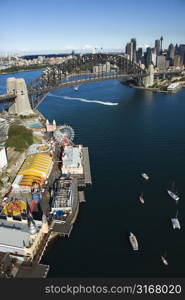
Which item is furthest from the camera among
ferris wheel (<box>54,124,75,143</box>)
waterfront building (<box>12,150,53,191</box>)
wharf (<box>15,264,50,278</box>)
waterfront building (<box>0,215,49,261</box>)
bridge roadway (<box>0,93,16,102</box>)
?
bridge roadway (<box>0,93,16,102</box>)

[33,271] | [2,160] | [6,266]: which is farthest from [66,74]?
[33,271]

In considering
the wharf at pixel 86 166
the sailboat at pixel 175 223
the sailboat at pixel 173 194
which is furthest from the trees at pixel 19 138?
the sailboat at pixel 175 223

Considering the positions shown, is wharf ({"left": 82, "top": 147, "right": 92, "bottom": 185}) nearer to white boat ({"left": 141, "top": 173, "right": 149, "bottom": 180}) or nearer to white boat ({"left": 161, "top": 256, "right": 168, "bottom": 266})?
white boat ({"left": 141, "top": 173, "right": 149, "bottom": 180})

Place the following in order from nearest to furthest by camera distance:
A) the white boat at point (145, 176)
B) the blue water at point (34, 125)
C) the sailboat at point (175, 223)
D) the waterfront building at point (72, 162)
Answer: the sailboat at point (175, 223) < the white boat at point (145, 176) < the waterfront building at point (72, 162) < the blue water at point (34, 125)

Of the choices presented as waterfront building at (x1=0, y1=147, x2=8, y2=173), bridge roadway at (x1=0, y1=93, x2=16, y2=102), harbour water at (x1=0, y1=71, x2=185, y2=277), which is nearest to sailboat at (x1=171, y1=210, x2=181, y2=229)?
harbour water at (x1=0, y1=71, x2=185, y2=277)

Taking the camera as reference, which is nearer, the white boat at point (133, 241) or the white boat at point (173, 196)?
the white boat at point (133, 241)

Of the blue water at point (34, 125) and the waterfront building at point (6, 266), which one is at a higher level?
the blue water at point (34, 125)

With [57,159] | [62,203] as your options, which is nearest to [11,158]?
[57,159]

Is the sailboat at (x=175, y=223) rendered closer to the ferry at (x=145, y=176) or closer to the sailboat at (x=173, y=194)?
the sailboat at (x=173, y=194)
